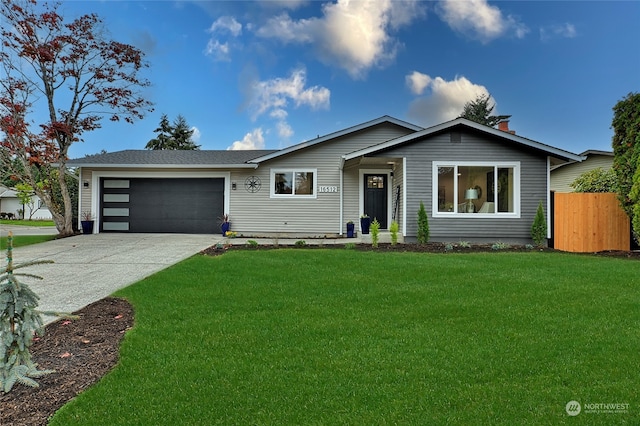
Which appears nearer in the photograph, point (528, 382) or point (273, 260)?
point (528, 382)

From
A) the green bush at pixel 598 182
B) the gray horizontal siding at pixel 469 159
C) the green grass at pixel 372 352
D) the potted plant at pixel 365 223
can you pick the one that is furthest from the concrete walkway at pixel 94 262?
the green bush at pixel 598 182

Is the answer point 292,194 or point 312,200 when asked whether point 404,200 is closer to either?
point 312,200

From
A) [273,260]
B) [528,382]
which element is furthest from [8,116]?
[528,382]

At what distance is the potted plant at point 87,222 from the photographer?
14117 mm

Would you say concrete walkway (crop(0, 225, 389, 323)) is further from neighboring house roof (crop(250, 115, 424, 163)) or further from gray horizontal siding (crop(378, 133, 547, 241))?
neighboring house roof (crop(250, 115, 424, 163))

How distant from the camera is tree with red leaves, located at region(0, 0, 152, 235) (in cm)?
1295

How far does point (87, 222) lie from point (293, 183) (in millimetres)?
7599

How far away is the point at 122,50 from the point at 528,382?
1609cm

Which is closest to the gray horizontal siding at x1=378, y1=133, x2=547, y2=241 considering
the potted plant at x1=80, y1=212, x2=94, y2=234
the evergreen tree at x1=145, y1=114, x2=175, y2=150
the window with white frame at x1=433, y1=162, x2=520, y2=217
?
the window with white frame at x1=433, y1=162, x2=520, y2=217

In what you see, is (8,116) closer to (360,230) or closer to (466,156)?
(360,230)

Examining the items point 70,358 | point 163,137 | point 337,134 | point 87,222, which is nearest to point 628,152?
point 337,134

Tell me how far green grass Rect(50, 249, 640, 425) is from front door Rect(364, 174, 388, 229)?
25.4 feet

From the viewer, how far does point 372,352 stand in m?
3.41

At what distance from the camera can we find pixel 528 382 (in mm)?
2867
